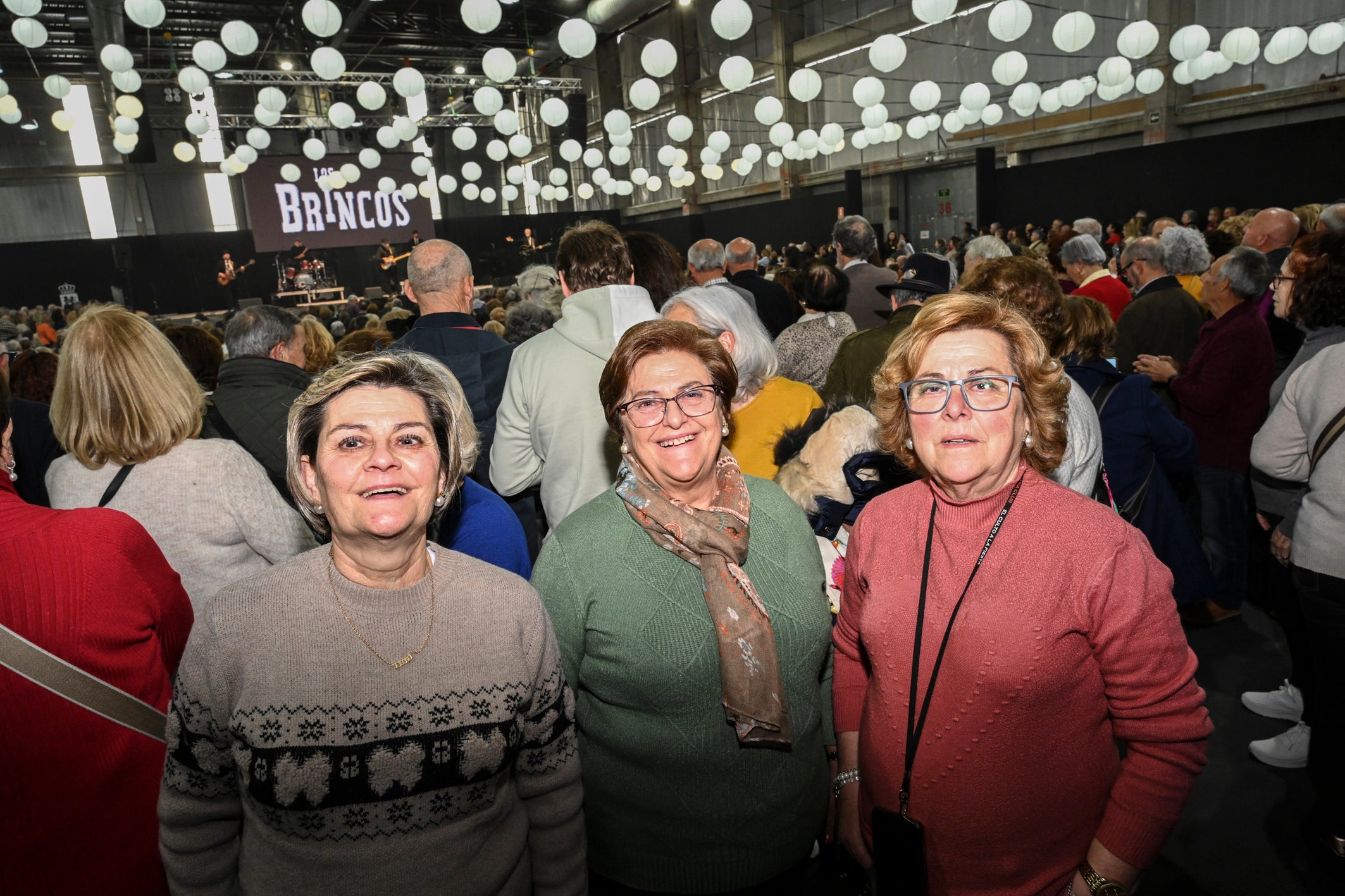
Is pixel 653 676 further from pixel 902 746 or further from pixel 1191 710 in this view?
pixel 1191 710

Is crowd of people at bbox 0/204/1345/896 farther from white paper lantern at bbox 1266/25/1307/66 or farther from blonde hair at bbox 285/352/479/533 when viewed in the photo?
white paper lantern at bbox 1266/25/1307/66

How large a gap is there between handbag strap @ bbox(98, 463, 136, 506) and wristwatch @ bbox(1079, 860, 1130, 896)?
2.06 meters

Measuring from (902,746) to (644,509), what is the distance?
603mm

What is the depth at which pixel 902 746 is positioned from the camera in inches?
53.0

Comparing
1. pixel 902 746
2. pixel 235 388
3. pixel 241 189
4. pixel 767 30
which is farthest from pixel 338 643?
pixel 241 189

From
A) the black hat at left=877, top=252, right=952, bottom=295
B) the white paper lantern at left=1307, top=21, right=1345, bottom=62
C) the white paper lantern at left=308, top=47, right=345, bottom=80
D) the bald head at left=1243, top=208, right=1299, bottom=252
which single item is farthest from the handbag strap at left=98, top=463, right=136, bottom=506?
the white paper lantern at left=1307, top=21, right=1345, bottom=62

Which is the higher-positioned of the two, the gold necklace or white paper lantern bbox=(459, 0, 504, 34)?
white paper lantern bbox=(459, 0, 504, 34)

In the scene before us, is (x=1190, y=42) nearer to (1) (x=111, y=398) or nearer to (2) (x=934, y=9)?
(2) (x=934, y=9)

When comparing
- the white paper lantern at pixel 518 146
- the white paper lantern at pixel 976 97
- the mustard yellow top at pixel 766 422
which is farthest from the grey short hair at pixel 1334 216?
the white paper lantern at pixel 518 146

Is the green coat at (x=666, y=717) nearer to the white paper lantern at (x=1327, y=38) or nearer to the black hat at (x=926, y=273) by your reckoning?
the black hat at (x=926, y=273)

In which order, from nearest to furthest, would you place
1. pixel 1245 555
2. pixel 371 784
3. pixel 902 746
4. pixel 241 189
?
pixel 371 784 < pixel 902 746 < pixel 1245 555 < pixel 241 189

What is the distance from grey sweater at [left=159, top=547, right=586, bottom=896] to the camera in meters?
1.17

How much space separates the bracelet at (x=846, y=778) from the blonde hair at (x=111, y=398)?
1.63m

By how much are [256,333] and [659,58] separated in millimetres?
6655
